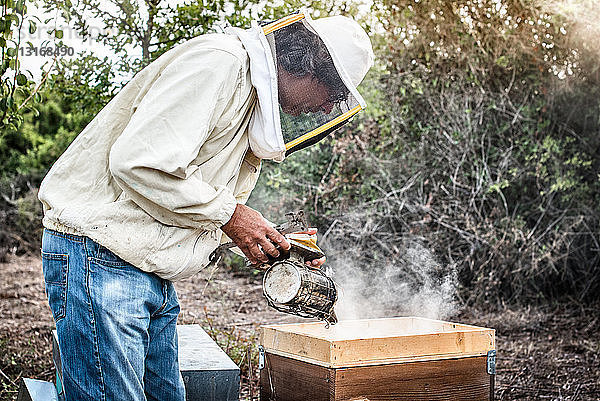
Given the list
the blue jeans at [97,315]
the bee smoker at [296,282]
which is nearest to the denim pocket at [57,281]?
the blue jeans at [97,315]

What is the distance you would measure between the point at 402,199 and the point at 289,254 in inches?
131

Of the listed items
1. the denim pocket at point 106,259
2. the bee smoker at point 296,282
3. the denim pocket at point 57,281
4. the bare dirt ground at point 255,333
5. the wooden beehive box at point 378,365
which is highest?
the denim pocket at point 106,259

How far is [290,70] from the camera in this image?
1.70m

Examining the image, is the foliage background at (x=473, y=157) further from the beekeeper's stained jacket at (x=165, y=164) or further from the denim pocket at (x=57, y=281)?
the denim pocket at (x=57, y=281)

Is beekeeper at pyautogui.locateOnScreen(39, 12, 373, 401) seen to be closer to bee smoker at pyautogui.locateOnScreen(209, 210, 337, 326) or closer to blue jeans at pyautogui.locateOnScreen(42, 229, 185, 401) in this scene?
blue jeans at pyautogui.locateOnScreen(42, 229, 185, 401)

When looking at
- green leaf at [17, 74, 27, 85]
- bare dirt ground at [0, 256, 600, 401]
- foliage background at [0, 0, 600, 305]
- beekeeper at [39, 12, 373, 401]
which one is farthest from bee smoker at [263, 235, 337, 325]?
foliage background at [0, 0, 600, 305]

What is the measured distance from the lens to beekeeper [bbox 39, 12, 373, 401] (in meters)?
1.49

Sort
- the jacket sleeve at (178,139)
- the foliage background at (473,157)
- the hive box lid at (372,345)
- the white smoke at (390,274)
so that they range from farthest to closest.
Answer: the foliage background at (473,157), the white smoke at (390,274), the hive box lid at (372,345), the jacket sleeve at (178,139)

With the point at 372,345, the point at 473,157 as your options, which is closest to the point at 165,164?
the point at 372,345

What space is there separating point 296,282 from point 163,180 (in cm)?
50

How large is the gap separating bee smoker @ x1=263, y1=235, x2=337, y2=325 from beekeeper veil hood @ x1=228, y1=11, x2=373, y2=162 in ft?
0.92

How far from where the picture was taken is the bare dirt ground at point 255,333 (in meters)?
3.39

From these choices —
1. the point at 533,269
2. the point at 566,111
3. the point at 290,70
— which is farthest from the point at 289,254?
the point at 566,111

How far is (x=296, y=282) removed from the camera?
180 centimetres
